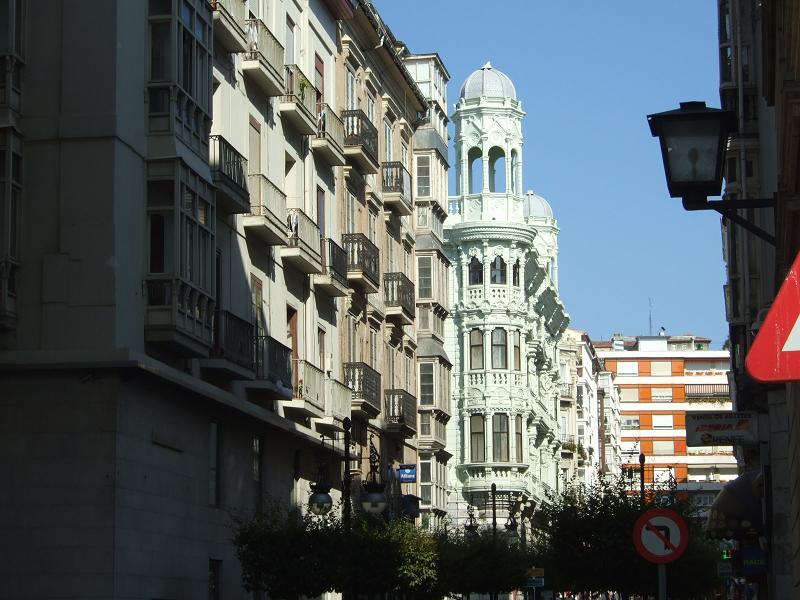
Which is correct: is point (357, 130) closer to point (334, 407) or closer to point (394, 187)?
point (394, 187)

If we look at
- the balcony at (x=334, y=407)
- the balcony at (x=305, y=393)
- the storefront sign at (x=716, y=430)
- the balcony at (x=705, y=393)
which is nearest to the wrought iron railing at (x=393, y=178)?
the balcony at (x=334, y=407)

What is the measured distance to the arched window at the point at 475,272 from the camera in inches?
2677

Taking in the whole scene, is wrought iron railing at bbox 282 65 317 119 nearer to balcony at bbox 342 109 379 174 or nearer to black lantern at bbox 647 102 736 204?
balcony at bbox 342 109 379 174

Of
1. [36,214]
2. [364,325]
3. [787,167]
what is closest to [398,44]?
[364,325]

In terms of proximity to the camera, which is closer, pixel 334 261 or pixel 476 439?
pixel 334 261

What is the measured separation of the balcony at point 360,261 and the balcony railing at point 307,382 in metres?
5.16

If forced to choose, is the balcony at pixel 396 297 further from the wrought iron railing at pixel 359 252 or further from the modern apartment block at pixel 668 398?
the modern apartment block at pixel 668 398

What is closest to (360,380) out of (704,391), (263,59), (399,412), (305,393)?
(399,412)

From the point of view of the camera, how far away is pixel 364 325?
41625mm

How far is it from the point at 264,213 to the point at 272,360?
287 cm

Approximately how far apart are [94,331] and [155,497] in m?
3.06

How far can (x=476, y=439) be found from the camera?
219ft

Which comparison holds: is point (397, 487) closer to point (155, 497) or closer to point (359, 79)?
point (359, 79)

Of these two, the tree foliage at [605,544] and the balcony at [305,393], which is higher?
the balcony at [305,393]
